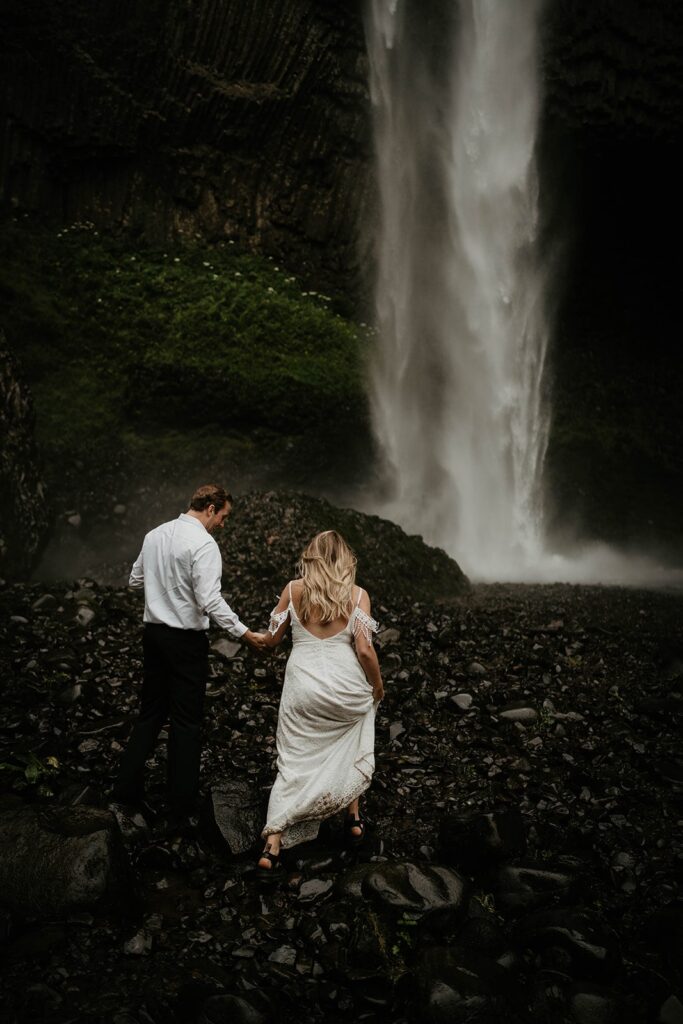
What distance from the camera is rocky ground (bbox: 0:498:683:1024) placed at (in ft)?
11.2

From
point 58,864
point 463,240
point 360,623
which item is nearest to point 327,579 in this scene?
point 360,623

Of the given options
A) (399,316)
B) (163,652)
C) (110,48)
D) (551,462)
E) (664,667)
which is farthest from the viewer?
(551,462)

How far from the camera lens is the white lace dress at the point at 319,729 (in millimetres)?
4617

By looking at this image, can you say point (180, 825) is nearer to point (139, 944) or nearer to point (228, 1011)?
point (139, 944)

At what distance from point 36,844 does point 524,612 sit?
22.1 feet

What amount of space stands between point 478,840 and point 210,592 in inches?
93.1

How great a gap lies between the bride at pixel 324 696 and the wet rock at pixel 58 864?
100 cm

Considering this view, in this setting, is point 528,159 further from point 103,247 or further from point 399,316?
point 103,247

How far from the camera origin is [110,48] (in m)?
18.0

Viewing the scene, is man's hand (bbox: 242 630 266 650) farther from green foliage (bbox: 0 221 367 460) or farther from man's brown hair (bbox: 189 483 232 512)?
green foliage (bbox: 0 221 367 460)

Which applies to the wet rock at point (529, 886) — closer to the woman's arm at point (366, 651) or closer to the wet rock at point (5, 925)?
the woman's arm at point (366, 651)

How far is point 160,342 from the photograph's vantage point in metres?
16.4

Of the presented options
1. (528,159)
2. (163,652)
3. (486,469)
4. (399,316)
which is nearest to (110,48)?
(399,316)

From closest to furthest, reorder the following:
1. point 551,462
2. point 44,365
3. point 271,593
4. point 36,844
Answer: point 36,844, point 271,593, point 44,365, point 551,462
